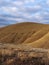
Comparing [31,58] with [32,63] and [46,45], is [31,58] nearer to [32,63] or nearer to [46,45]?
[32,63]

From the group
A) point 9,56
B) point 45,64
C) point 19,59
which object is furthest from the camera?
point 9,56

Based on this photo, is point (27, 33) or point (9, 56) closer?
point (9, 56)

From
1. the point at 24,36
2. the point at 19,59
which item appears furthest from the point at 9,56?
the point at 24,36

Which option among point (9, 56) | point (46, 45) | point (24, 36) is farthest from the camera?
point (24, 36)

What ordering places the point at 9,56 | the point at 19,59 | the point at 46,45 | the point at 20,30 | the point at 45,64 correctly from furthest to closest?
the point at 20,30 < the point at 46,45 < the point at 9,56 < the point at 19,59 < the point at 45,64

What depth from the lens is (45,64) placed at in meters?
21.1

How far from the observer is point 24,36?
86.9 metres

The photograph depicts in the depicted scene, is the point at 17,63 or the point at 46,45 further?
the point at 46,45

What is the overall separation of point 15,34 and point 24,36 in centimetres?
658

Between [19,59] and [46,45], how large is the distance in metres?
24.9

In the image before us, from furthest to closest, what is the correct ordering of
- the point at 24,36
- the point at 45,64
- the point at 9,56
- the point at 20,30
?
the point at 20,30, the point at 24,36, the point at 9,56, the point at 45,64

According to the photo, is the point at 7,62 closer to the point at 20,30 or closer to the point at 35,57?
the point at 35,57

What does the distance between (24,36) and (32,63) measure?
214 feet

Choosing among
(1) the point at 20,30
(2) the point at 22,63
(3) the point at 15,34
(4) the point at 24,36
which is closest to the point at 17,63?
(2) the point at 22,63
